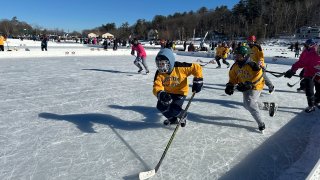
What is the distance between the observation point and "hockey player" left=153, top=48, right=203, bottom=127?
3.50 meters

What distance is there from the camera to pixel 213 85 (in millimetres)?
7961

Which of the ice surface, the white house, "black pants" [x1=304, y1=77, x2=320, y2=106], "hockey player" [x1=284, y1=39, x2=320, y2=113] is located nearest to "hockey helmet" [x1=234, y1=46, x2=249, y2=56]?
the ice surface

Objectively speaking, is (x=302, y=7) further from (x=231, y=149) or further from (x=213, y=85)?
(x=231, y=149)

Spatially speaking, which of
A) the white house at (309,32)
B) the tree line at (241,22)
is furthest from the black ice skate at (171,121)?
the white house at (309,32)

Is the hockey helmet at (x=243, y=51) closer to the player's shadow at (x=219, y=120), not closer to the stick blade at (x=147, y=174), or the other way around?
the player's shadow at (x=219, y=120)

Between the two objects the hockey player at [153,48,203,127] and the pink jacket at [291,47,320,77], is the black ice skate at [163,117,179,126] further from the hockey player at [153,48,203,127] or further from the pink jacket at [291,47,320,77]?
the pink jacket at [291,47,320,77]

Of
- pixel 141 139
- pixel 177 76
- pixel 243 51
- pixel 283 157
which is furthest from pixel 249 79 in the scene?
pixel 141 139

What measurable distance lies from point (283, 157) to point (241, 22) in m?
79.2

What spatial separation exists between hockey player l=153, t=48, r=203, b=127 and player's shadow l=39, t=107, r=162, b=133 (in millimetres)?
460

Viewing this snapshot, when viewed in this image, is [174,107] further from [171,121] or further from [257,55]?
[257,55]

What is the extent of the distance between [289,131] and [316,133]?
0.34 meters

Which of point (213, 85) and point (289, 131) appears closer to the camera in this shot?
point (289, 131)

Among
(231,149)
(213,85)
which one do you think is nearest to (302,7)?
(213,85)

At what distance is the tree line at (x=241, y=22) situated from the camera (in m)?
65.7
